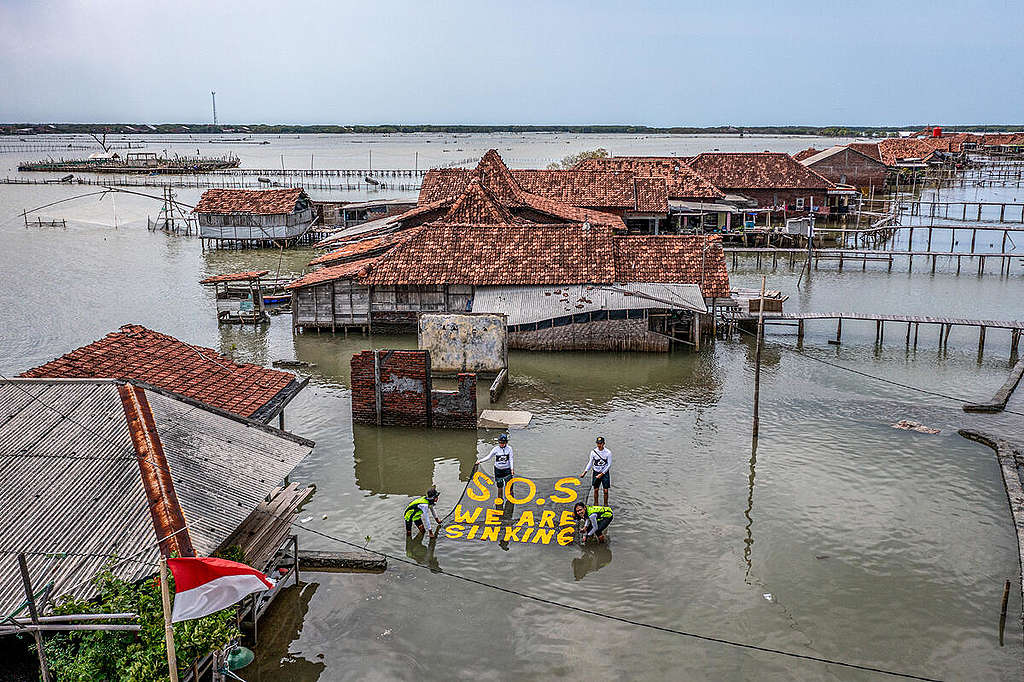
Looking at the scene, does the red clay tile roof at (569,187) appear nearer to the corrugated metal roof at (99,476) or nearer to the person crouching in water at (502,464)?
the person crouching in water at (502,464)

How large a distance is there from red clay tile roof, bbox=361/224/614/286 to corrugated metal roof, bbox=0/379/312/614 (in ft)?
52.3

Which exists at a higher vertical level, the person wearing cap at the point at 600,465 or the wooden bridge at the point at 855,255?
the wooden bridge at the point at 855,255

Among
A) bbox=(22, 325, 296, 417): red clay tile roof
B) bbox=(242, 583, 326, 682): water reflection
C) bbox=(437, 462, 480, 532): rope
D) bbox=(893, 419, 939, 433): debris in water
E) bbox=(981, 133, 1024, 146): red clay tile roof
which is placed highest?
bbox=(981, 133, 1024, 146): red clay tile roof

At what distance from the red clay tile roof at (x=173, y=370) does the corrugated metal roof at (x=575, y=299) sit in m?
10.6

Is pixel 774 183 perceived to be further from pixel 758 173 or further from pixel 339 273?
pixel 339 273

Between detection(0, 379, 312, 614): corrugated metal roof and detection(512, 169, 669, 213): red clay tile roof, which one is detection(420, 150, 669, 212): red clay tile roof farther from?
detection(0, 379, 312, 614): corrugated metal roof

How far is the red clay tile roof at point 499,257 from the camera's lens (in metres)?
28.0

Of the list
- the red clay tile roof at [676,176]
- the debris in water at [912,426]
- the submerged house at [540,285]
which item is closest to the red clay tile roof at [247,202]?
the red clay tile roof at [676,176]

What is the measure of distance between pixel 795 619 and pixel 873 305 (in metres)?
24.6

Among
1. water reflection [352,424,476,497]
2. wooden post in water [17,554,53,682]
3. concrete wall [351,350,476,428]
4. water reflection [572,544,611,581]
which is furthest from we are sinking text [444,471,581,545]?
wooden post in water [17,554,53,682]

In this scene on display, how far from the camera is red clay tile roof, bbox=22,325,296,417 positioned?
1462 cm

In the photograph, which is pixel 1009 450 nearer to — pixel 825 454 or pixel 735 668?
pixel 825 454

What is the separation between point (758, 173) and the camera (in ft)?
178

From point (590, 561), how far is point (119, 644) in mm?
7430
